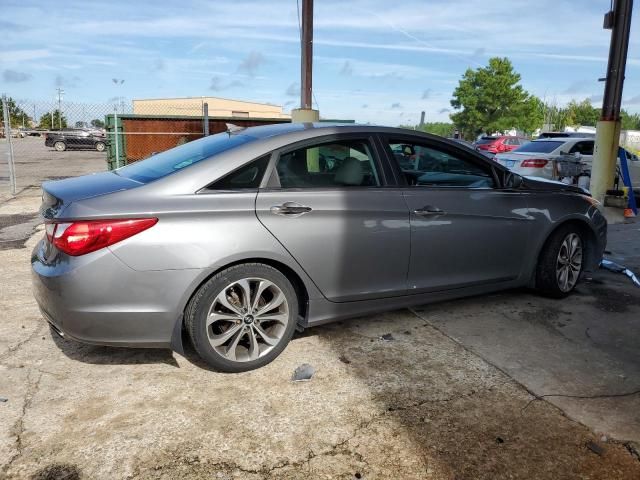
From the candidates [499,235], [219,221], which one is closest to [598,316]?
[499,235]

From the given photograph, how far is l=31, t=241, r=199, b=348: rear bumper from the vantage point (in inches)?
114

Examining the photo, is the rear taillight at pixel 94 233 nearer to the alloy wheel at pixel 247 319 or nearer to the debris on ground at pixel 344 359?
the alloy wheel at pixel 247 319

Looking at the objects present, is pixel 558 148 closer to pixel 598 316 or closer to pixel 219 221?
pixel 598 316

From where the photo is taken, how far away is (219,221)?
10.3 ft

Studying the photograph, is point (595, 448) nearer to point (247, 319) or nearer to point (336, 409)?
point (336, 409)

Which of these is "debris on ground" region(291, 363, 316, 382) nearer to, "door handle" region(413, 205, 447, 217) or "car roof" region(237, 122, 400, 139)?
"door handle" region(413, 205, 447, 217)

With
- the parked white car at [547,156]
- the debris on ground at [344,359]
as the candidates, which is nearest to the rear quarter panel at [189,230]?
the debris on ground at [344,359]

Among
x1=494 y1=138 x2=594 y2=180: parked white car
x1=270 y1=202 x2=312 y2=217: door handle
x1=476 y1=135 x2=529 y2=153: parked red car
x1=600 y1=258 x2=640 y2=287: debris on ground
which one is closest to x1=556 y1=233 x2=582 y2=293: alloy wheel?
x1=600 y1=258 x2=640 y2=287: debris on ground

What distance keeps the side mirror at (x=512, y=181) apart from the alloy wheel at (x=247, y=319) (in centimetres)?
216

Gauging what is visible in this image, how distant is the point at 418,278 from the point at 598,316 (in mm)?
1725

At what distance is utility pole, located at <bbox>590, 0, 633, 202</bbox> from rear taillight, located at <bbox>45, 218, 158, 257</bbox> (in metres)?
8.82

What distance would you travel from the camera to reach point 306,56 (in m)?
9.49

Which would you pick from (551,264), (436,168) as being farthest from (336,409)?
(551,264)

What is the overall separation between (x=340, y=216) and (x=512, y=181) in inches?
67.0
